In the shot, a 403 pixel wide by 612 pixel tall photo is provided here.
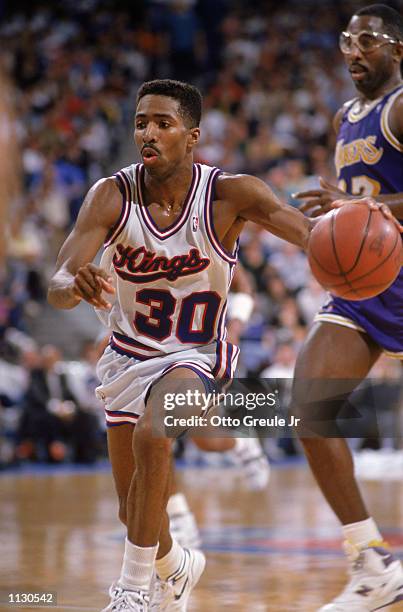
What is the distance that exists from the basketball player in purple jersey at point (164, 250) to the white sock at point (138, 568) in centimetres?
18

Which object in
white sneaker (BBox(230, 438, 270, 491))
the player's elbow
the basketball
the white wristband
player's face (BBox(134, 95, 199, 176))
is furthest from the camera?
white sneaker (BBox(230, 438, 270, 491))

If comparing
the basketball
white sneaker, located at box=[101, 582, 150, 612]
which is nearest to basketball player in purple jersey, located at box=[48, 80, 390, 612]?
the basketball

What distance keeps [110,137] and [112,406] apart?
12505mm

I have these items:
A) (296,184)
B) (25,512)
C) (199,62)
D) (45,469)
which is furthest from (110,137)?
(25,512)

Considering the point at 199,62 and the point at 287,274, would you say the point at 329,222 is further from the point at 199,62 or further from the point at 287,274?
the point at 199,62

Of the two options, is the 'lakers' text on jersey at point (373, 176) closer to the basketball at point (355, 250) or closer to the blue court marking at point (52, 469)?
the basketball at point (355, 250)

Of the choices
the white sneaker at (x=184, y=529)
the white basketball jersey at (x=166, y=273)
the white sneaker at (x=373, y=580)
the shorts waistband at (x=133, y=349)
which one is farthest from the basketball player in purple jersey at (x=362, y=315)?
the white sneaker at (x=184, y=529)

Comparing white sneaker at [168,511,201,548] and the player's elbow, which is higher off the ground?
the player's elbow

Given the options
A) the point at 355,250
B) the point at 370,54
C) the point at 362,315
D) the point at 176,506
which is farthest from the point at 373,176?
the point at 176,506

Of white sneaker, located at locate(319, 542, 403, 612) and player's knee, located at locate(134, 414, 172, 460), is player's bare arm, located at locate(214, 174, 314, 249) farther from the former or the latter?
white sneaker, located at locate(319, 542, 403, 612)

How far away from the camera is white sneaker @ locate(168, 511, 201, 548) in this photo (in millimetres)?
5773

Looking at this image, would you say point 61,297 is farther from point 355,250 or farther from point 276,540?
point 276,540

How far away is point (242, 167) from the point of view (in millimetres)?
14383

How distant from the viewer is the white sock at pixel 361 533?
429 centimetres
